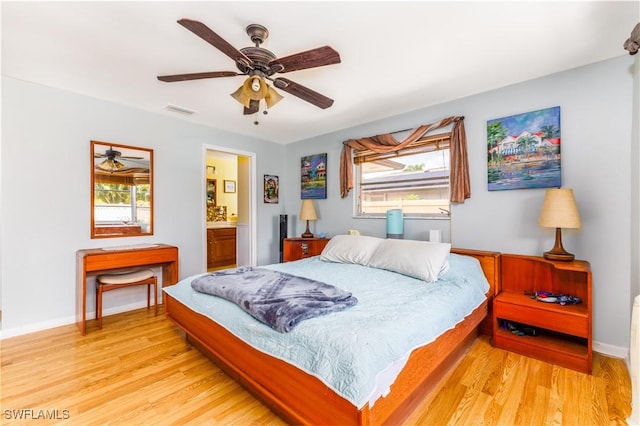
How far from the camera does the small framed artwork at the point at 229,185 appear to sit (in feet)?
21.5

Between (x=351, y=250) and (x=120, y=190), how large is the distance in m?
2.76

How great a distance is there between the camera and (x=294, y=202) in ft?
16.3

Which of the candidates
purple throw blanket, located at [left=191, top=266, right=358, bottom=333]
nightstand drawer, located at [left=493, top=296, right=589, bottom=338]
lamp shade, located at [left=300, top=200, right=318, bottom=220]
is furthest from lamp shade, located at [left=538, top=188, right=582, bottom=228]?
lamp shade, located at [left=300, top=200, right=318, bottom=220]

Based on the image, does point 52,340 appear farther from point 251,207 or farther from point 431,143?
point 431,143

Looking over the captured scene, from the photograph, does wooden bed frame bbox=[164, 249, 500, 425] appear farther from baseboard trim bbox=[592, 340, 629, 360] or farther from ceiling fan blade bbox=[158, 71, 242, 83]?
ceiling fan blade bbox=[158, 71, 242, 83]

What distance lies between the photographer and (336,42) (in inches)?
83.7

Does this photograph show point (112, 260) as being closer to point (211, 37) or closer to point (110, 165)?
point (110, 165)

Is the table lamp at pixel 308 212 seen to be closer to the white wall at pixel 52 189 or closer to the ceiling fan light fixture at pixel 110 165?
the white wall at pixel 52 189

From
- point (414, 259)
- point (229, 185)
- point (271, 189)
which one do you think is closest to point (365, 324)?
point (414, 259)

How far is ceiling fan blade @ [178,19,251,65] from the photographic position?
1.46 m

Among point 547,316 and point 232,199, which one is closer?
point 547,316

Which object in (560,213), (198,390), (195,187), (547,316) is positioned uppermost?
(195,187)

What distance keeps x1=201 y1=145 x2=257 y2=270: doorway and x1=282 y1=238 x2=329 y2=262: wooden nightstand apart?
0.80 m

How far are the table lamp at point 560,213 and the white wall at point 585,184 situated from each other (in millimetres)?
259
